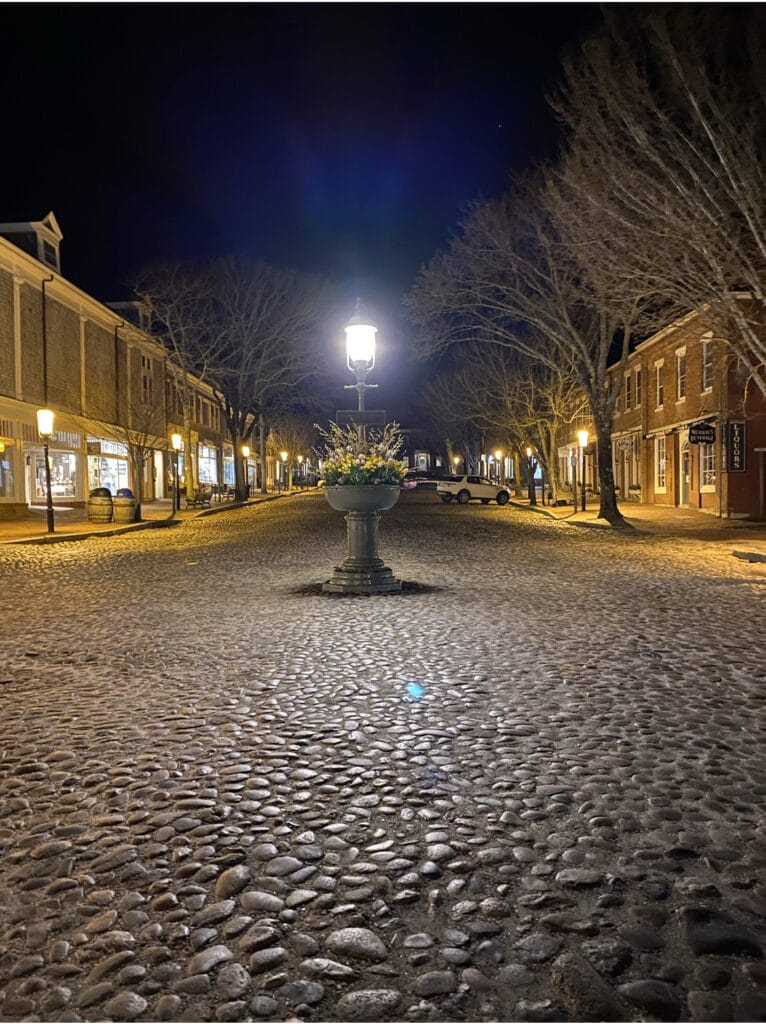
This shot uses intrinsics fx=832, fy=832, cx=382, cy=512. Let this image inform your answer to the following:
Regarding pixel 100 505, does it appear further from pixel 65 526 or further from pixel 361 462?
pixel 361 462

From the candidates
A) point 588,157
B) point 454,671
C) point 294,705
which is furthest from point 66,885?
point 588,157

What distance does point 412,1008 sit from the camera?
2.43 m

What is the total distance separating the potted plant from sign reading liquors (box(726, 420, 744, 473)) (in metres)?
18.2

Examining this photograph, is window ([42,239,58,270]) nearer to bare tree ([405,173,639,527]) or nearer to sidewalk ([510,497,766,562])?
bare tree ([405,173,639,527])

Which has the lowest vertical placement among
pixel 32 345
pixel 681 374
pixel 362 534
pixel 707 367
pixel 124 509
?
pixel 362 534

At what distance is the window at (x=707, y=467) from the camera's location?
29422mm

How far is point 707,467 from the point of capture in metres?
30.1

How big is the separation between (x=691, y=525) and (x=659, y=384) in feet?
Answer: 43.5

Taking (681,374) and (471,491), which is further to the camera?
(471,491)

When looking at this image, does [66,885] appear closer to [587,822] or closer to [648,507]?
[587,822]

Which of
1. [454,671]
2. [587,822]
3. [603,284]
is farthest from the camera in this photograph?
[603,284]

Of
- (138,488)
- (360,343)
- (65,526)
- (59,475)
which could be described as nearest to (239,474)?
(59,475)

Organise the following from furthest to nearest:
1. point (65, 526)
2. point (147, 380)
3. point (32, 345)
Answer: point (147, 380) → point (32, 345) → point (65, 526)

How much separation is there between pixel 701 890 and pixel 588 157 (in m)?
15.5
